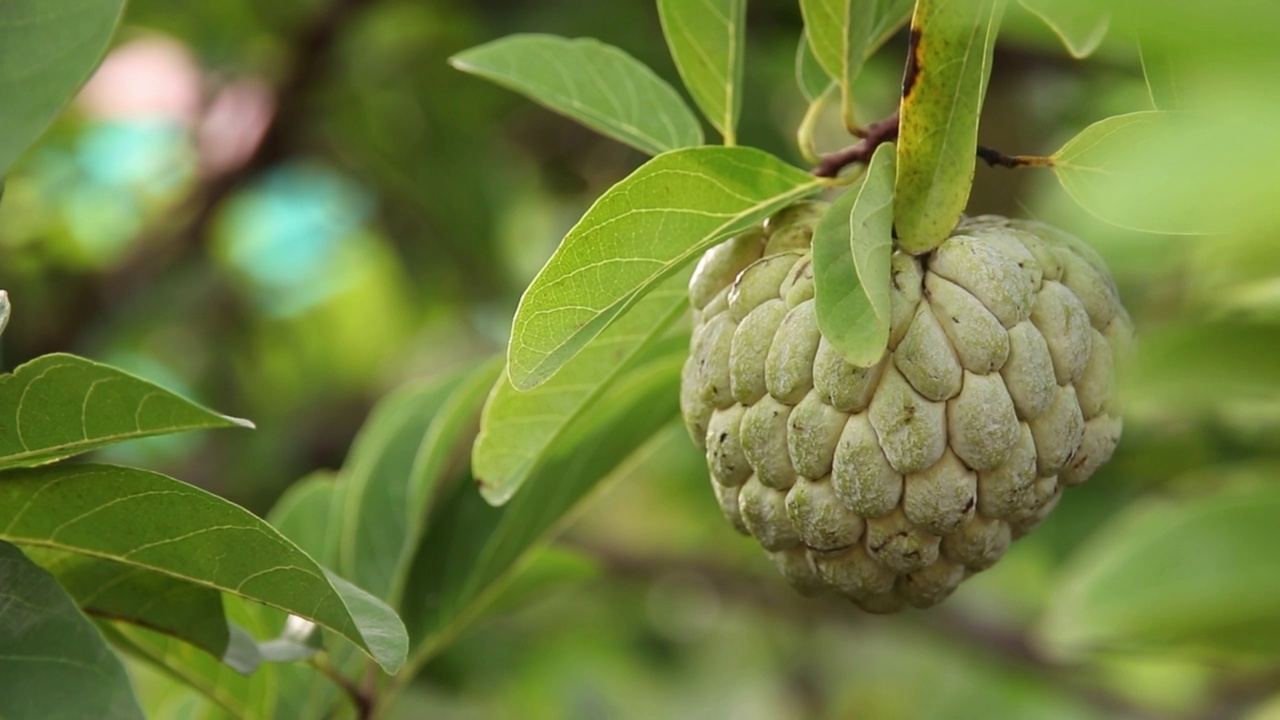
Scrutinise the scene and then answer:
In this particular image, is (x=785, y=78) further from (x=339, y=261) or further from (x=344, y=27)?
(x=339, y=261)

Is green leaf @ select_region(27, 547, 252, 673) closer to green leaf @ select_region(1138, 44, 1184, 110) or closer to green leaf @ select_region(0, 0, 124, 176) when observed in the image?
green leaf @ select_region(0, 0, 124, 176)

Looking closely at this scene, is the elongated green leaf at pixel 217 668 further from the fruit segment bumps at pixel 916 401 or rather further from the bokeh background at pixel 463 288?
the fruit segment bumps at pixel 916 401

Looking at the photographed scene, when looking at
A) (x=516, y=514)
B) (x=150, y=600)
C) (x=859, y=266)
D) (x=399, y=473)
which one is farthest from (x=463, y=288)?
(x=859, y=266)

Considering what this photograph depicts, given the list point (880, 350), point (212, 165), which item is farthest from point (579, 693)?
point (880, 350)

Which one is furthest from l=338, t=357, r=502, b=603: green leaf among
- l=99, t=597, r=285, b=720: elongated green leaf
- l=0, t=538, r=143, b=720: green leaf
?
l=0, t=538, r=143, b=720: green leaf

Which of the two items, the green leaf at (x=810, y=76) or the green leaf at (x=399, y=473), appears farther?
the green leaf at (x=399, y=473)

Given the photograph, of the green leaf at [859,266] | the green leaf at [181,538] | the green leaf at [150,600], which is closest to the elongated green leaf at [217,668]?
the green leaf at [150,600]

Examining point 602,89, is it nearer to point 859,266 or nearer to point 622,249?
point 622,249
